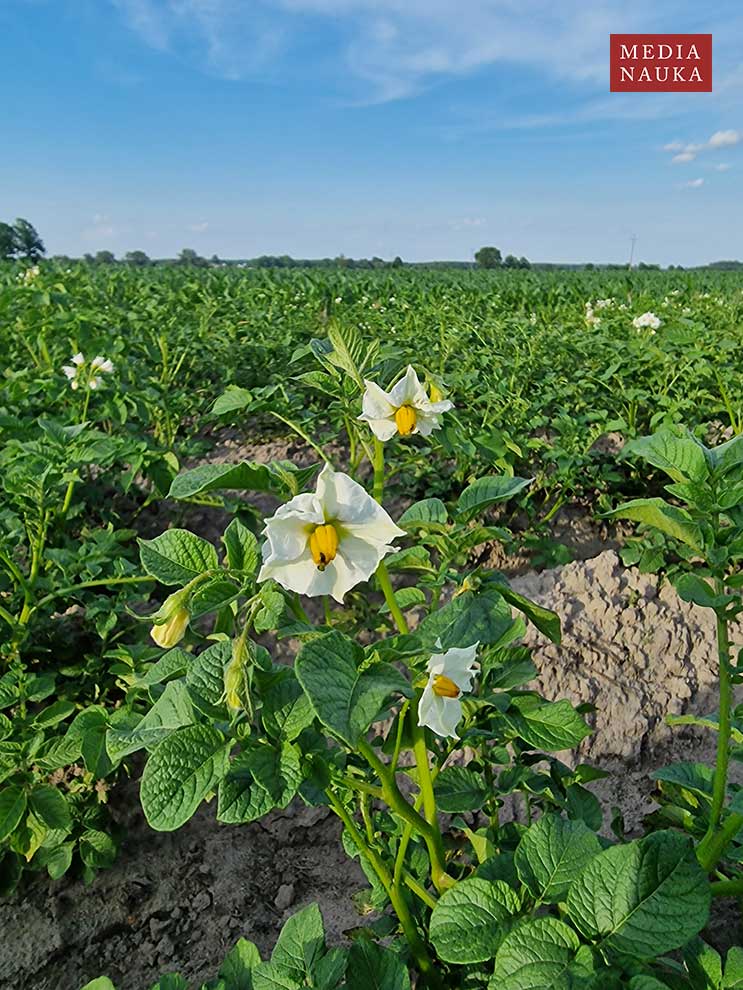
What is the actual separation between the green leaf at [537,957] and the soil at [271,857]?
694 mm

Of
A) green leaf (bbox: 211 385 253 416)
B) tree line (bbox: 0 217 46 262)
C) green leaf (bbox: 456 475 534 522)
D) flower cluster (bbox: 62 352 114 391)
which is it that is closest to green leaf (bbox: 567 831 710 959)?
green leaf (bbox: 456 475 534 522)

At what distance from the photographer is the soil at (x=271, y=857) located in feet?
5.50

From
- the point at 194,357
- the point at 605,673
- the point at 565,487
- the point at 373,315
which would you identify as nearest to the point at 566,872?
the point at 605,673

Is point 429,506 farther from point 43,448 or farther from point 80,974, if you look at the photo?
point 80,974

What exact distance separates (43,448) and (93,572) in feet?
1.10

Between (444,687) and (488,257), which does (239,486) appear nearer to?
(444,687)

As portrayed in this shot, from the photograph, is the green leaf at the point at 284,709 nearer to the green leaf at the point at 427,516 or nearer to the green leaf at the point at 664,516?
the green leaf at the point at 427,516

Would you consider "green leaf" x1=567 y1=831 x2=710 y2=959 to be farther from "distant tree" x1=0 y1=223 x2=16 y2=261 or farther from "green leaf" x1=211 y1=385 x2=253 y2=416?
"distant tree" x1=0 y1=223 x2=16 y2=261

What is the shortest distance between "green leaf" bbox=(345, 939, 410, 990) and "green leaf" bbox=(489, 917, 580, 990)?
15cm

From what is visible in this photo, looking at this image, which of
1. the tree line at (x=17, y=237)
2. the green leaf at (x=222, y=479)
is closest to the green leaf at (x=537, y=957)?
the green leaf at (x=222, y=479)

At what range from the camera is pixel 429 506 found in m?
1.09

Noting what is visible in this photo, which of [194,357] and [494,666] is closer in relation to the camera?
[494,666]

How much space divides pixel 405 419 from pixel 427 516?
0.14 meters

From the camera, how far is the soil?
1.68 meters
